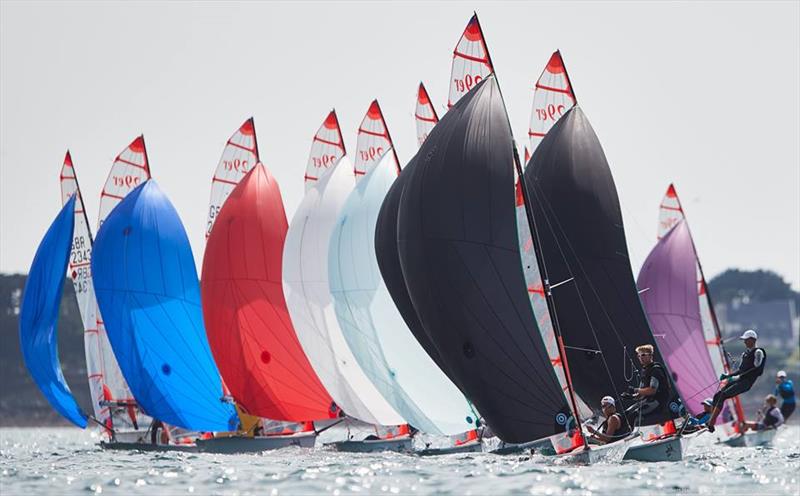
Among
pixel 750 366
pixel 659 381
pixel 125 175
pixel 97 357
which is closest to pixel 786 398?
pixel 750 366

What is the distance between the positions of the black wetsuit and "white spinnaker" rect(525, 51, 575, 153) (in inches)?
326

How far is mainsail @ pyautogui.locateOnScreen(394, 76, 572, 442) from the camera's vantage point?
22922 millimetres

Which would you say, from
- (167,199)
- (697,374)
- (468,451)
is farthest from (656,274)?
(167,199)

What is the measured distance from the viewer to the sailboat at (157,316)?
3425 centimetres

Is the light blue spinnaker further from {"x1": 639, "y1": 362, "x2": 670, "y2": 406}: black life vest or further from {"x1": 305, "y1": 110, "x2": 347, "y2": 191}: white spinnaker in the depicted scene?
{"x1": 639, "y1": 362, "x2": 670, "y2": 406}: black life vest

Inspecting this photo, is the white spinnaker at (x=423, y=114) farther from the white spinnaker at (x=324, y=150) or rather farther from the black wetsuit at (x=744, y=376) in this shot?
the black wetsuit at (x=744, y=376)

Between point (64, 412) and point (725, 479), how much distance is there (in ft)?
71.3

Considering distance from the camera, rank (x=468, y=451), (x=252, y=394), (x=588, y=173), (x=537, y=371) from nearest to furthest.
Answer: (x=537, y=371), (x=588, y=173), (x=468, y=451), (x=252, y=394)

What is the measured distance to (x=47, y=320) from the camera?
3688 cm

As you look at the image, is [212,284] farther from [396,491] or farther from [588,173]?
[396,491]

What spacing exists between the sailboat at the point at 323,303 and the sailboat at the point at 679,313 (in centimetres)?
805

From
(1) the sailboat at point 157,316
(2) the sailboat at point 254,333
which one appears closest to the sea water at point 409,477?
(2) the sailboat at point 254,333

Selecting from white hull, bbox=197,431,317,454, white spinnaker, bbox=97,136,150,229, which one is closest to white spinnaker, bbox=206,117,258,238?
white spinnaker, bbox=97,136,150,229

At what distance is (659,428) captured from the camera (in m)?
23.7
